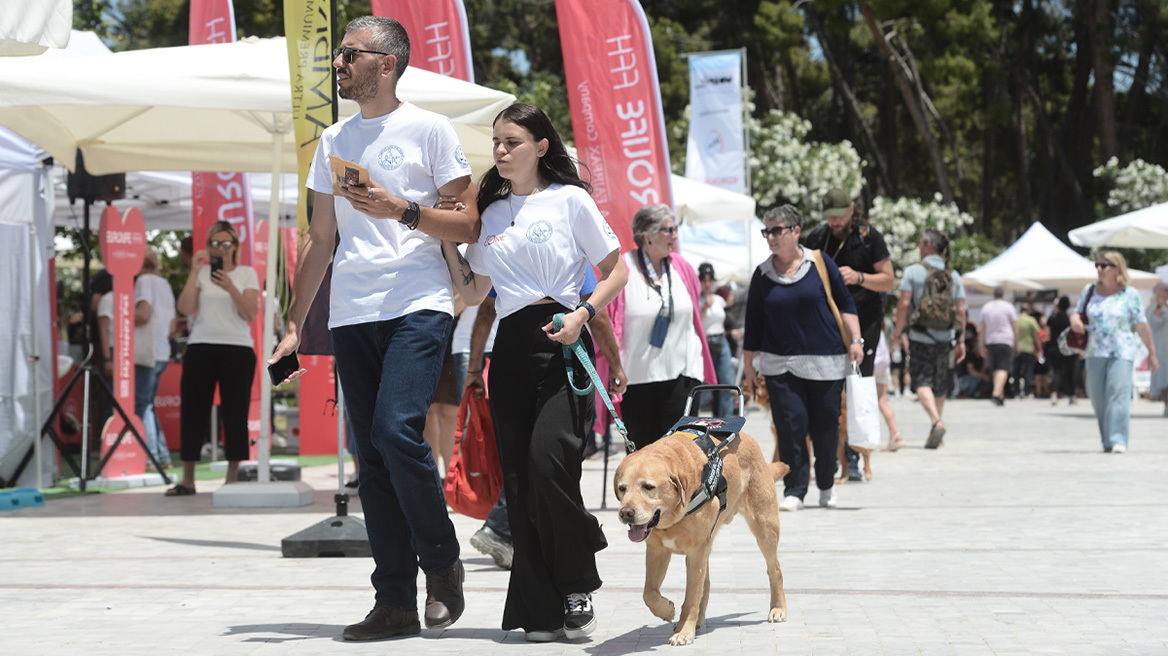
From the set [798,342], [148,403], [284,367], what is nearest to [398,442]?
[284,367]

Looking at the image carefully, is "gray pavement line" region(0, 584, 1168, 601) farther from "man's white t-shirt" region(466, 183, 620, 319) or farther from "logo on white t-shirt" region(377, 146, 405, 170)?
"logo on white t-shirt" region(377, 146, 405, 170)

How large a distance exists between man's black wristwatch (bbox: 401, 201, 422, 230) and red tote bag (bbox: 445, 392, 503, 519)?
894mm

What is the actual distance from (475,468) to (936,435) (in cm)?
979

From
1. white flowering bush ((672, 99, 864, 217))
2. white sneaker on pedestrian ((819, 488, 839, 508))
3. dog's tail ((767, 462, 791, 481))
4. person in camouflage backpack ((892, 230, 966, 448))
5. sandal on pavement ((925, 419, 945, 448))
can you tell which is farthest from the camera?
white flowering bush ((672, 99, 864, 217))

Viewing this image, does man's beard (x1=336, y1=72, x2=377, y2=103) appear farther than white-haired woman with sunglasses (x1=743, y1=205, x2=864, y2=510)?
No

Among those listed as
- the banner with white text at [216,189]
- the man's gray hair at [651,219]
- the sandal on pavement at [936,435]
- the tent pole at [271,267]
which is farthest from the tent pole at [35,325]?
the sandal on pavement at [936,435]

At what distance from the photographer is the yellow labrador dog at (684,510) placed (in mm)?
4238

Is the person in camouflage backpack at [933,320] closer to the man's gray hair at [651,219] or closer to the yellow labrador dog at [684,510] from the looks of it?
the man's gray hair at [651,219]

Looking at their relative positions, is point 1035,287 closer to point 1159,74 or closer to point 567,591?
point 1159,74

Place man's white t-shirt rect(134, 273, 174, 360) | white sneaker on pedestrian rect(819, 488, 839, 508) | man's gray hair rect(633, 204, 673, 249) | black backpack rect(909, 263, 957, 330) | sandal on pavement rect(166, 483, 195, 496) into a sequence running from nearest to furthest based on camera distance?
man's gray hair rect(633, 204, 673, 249) → white sneaker on pedestrian rect(819, 488, 839, 508) → sandal on pavement rect(166, 483, 195, 496) → man's white t-shirt rect(134, 273, 174, 360) → black backpack rect(909, 263, 957, 330)

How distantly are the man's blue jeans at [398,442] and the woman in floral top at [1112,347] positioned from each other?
403 inches

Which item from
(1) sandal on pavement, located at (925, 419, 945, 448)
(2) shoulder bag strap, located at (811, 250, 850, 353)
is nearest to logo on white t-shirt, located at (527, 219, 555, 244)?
(2) shoulder bag strap, located at (811, 250, 850, 353)

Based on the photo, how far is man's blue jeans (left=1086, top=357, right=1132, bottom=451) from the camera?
13.2 metres

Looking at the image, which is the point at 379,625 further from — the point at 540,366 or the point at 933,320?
the point at 933,320
